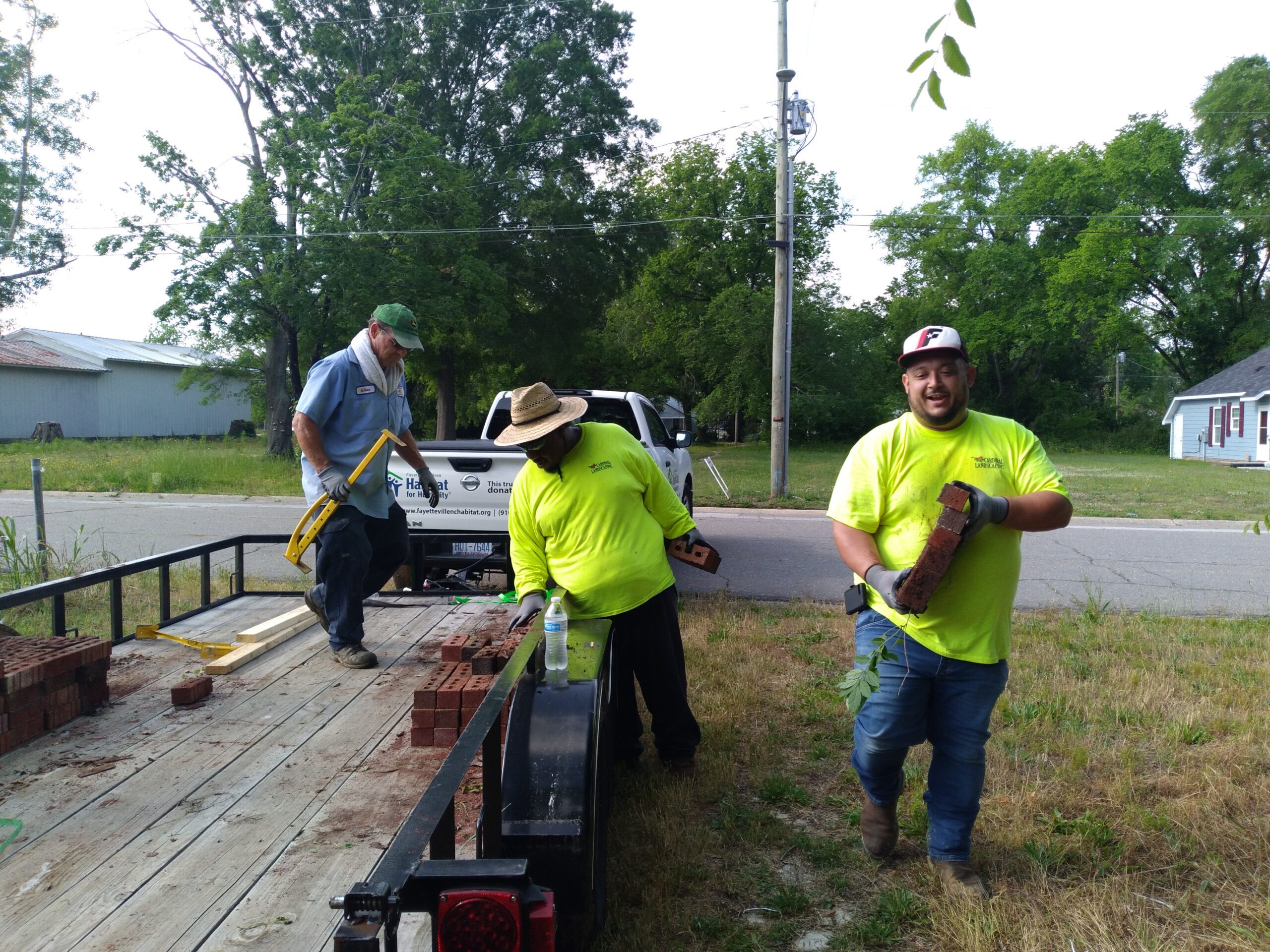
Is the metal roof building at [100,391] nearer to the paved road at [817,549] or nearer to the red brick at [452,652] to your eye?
the paved road at [817,549]

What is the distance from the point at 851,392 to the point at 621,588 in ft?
136

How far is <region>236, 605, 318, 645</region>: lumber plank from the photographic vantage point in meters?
5.09

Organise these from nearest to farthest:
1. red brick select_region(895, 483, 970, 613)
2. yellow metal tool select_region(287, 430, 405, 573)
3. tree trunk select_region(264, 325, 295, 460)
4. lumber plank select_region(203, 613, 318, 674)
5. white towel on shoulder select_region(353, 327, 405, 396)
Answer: red brick select_region(895, 483, 970, 613), lumber plank select_region(203, 613, 318, 674), yellow metal tool select_region(287, 430, 405, 573), white towel on shoulder select_region(353, 327, 405, 396), tree trunk select_region(264, 325, 295, 460)

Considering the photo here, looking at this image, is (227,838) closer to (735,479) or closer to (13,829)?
(13,829)

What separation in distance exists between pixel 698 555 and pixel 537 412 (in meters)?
0.87

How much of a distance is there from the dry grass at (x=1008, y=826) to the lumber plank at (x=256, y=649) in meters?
2.04

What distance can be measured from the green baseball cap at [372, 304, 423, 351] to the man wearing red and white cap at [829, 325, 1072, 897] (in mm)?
2678

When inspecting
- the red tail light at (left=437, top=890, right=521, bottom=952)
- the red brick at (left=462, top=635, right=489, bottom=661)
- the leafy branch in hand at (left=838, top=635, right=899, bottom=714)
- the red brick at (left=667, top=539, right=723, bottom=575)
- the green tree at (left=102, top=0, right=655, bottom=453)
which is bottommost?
the red brick at (left=462, top=635, right=489, bottom=661)

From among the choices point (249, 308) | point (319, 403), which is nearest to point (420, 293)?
point (249, 308)


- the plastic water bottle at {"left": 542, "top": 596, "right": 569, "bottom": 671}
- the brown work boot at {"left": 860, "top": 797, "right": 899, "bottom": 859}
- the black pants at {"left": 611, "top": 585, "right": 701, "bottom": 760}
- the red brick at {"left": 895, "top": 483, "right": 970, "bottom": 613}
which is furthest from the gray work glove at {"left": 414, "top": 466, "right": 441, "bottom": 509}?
the red brick at {"left": 895, "top": 483, "right": 970, "bottom": 613}

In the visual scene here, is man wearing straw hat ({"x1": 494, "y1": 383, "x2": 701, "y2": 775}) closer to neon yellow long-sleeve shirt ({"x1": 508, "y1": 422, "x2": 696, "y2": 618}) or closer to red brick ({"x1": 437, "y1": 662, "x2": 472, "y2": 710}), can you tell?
neon yellow long-sleeve shirt ({"x1": 508, "y1": 422, "x2": 696, "y2": 618})

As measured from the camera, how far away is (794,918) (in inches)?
120

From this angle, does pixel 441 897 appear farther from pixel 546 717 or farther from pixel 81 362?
pixel 81 362

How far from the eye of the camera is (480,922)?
1.68 metres
